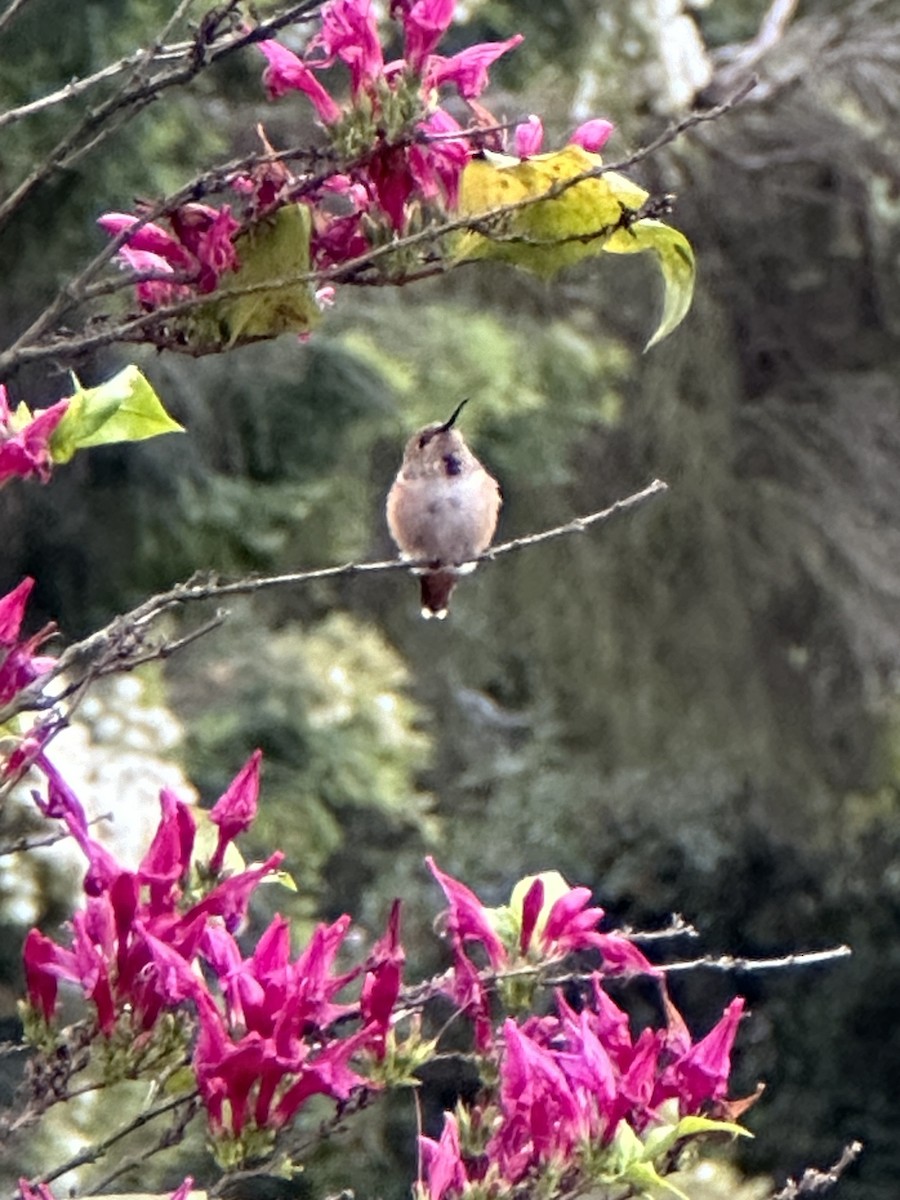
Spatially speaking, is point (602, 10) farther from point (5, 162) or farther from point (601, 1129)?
point (601, 1129)

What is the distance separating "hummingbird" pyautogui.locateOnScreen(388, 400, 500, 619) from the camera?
289 centimetres

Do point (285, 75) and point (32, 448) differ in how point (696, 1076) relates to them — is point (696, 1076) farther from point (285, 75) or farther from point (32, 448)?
point (285, 75)

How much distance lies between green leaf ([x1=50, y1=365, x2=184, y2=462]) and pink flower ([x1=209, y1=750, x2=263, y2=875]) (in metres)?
0.24

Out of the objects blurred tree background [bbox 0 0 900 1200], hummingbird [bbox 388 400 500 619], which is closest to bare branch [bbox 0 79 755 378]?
hummingbird [bbox 388 400 500 619]

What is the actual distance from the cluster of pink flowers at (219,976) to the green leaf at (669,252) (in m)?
0.40

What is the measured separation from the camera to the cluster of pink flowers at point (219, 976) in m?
1.26

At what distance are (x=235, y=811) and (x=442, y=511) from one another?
5.24ft

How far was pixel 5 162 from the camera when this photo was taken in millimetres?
3227

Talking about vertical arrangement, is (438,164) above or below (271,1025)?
above

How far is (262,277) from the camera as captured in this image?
1323 mm

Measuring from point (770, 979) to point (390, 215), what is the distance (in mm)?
4984

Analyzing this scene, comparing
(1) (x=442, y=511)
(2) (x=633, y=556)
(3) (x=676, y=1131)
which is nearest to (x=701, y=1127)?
(3) (x=676, y=1131)

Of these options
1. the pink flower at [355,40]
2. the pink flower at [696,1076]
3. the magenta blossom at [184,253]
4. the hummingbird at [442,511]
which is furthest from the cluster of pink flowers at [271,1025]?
the hummingbird at [442,511]

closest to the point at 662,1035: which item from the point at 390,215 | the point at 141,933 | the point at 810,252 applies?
the point at 141,933
